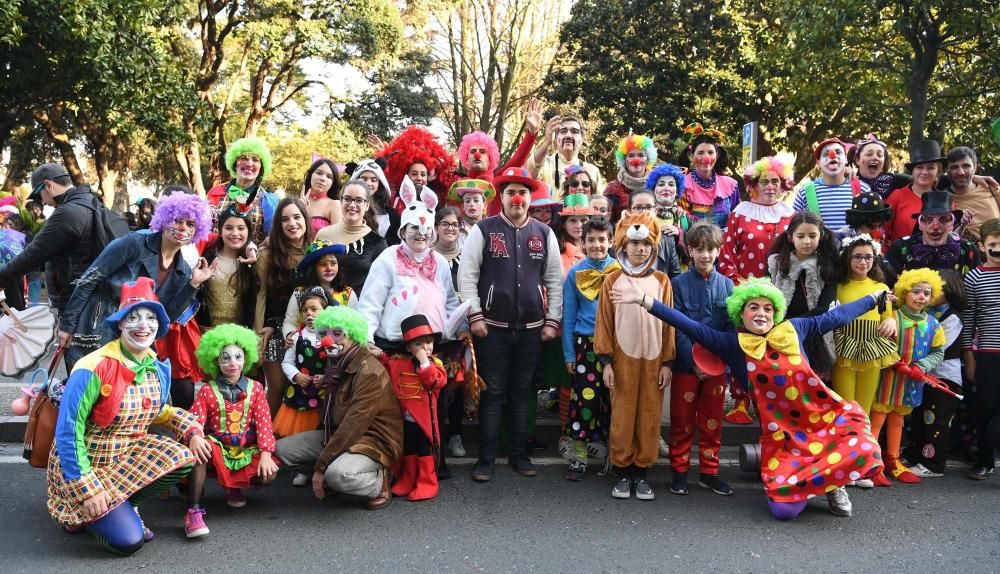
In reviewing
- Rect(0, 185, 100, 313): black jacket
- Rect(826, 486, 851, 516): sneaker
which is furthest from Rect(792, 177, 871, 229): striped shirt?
Rect(0, 185, 100, 313): black jacket

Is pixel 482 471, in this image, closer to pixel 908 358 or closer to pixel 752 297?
pixel 752 297

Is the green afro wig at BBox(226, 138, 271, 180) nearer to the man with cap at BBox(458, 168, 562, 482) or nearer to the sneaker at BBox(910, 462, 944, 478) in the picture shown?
the man with cap at BBox(458, 168, 562, 482)

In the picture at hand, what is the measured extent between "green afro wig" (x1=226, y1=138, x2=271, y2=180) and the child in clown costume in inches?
125

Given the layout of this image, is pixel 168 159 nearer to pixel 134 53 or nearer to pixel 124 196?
pixel 124 196

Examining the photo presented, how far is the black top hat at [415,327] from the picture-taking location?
15.4 feet

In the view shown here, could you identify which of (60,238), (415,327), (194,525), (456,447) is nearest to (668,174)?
(415,327)

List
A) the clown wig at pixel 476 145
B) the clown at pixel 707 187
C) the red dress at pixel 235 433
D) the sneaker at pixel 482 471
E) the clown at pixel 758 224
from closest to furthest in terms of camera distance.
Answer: the red dress at pixel 235 433 < the sneaker at pixel 482 471 < the clown at pixel 758 224 < the clown at pixel 707 187 < the clown wig at pixel 476 145

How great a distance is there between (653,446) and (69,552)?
339 centimetres

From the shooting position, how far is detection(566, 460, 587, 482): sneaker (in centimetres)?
500

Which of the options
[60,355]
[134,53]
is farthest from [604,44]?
[60,355]

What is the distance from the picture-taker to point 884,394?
5.16 metres

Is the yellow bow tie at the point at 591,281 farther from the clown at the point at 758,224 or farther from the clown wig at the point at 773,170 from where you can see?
the clown wig at the point at 773,170

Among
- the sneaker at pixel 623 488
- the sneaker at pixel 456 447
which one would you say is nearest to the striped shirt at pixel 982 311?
the sneaker at pixel 623 488

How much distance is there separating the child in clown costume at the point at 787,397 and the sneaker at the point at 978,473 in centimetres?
128
